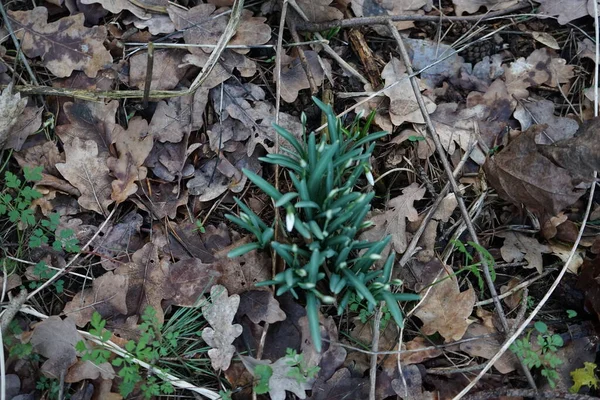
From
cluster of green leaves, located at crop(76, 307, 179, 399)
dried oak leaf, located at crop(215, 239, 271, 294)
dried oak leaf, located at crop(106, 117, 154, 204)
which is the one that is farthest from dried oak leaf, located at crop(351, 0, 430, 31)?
cluster of green leaves, located at crop(76, 307, 179, 399)

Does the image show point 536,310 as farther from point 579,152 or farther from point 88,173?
point 88,173

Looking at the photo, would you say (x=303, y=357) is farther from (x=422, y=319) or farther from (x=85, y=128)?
(x=85, y=128)

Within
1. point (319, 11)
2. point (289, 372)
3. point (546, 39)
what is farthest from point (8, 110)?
point (546, 39)

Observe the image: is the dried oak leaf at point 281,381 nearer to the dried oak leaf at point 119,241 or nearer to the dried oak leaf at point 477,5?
the dried oak leaf at point 119,241

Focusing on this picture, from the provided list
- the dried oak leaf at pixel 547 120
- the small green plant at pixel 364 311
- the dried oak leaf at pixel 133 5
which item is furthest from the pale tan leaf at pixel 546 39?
the dried oak leaf at pixel 133 5

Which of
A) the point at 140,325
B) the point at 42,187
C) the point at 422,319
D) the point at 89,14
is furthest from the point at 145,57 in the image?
the point at 422,319
